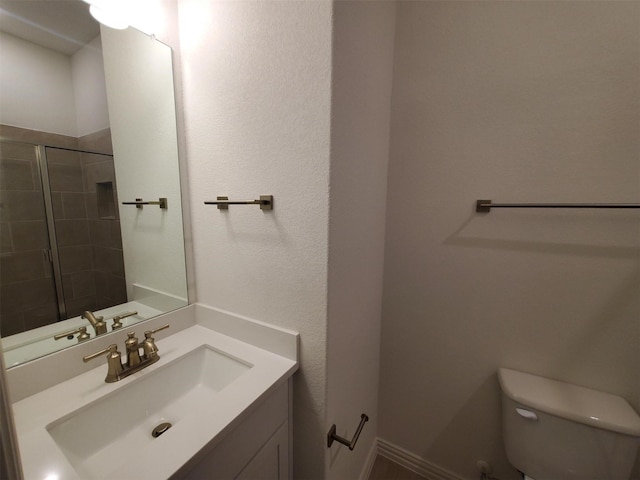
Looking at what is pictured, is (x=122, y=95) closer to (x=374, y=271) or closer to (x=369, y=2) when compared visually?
(x=369, y=2)

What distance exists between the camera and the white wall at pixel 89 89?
0.91m

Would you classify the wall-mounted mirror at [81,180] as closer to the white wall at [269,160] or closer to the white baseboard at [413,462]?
the white wall at [269,160]

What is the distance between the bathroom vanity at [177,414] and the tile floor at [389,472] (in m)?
0.74

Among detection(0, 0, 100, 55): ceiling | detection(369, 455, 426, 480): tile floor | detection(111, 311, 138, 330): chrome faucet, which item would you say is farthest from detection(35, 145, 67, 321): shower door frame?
detection(369, 455, 426, 480): tile floor

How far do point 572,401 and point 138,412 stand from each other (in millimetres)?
1598

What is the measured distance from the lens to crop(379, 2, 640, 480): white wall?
920 millimetres

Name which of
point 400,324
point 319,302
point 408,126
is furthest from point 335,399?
point 408,126

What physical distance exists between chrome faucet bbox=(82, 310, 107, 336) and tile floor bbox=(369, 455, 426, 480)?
60.6 inches

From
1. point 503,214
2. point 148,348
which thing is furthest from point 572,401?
point 148,348

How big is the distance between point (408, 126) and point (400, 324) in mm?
1024

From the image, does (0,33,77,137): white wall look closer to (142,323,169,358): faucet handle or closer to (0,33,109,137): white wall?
(0,33,109,137): white wall

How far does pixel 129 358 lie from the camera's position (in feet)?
2.85

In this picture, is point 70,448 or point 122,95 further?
point 122,95

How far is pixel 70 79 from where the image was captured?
0.89 meters
